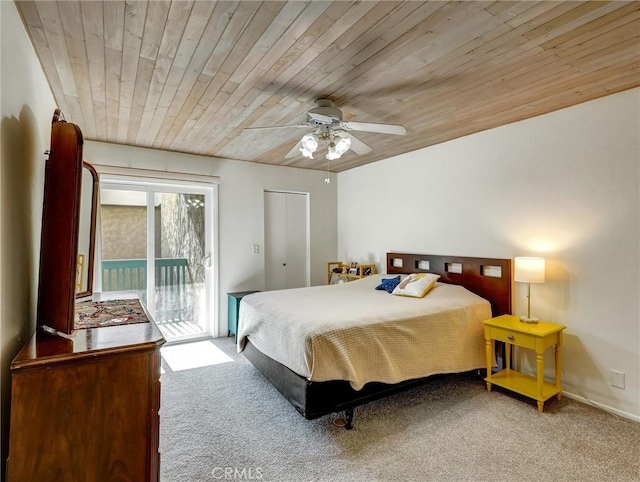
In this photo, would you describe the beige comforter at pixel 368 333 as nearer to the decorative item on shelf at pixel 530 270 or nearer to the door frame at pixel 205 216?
the decorative item on shelf at pixel 530 270

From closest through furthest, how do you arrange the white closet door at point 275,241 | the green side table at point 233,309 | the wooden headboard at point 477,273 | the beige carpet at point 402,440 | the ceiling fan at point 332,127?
the beige carpet at point 402,440 → the ceiling fan at point 332,127 → the wooden headboard at point 477,273 → the green side table at point 233,309 → the white closet door at point 275,241

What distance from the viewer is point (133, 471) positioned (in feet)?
3.98

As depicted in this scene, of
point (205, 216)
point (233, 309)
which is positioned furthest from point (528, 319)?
point (205, 216)

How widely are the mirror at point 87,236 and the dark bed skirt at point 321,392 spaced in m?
1.44

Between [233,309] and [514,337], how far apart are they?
121 inches

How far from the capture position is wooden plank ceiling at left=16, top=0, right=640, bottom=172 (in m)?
1.58

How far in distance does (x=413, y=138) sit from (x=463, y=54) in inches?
66.3

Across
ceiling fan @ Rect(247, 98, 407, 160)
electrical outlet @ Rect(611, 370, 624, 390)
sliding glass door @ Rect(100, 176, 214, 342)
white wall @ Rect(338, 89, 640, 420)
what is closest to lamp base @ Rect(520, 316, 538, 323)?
white wall @ Rect(338, 89, 640, 420)

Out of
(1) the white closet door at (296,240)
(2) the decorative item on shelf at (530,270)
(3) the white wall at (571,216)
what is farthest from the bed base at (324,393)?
(1) the white closet door at (296,240)

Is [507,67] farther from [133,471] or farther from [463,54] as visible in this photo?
[133,471]

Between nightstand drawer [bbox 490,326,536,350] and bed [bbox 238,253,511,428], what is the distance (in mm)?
175

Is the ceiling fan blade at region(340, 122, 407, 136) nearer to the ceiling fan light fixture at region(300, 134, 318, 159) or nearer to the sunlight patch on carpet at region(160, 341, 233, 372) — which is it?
the ceiling fan light fixture at region(300, 134, 318, 159)

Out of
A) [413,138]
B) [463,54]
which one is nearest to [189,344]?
[413,138]

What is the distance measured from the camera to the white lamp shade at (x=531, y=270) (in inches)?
107
